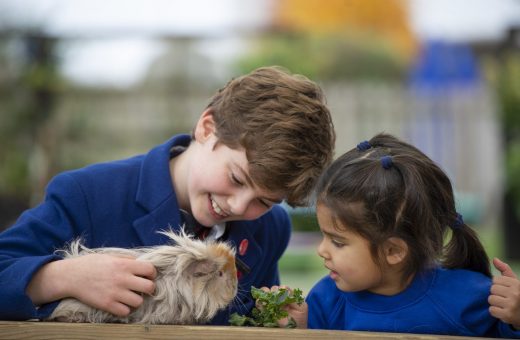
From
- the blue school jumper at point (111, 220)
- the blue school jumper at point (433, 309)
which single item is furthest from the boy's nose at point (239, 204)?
the blue school jumper at point (433, 309)

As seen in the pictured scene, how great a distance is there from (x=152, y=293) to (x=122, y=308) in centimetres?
9

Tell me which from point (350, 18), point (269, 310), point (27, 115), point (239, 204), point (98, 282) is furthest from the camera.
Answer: point (350, 18)

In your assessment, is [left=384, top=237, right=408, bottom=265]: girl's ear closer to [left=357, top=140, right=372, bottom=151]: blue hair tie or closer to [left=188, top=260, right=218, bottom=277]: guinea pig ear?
[left=357, top=140, right=372, bottom=151]: blue hair tie

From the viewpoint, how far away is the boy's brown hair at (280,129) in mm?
2391

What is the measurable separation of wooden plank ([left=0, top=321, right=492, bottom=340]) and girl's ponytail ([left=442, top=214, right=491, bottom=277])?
0.53 meters

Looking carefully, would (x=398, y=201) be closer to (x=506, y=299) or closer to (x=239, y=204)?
(x=506, y=299)

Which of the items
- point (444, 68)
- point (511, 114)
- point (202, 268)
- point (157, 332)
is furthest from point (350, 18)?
point (157, 332)

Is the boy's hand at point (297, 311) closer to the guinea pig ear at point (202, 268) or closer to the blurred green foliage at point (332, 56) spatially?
the guinea pig ear at point (202, 268)

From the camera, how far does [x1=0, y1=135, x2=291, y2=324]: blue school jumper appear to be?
2174mm

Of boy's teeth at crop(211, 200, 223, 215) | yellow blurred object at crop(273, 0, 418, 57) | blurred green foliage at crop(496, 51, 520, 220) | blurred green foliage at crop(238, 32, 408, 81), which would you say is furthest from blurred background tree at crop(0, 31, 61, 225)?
boy's teeth at crop(211, 200, 223, 215)

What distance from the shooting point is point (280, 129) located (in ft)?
7.91

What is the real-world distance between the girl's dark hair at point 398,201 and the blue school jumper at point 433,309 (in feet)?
0.22

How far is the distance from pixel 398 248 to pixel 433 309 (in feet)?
0.68

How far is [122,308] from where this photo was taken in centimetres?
193
